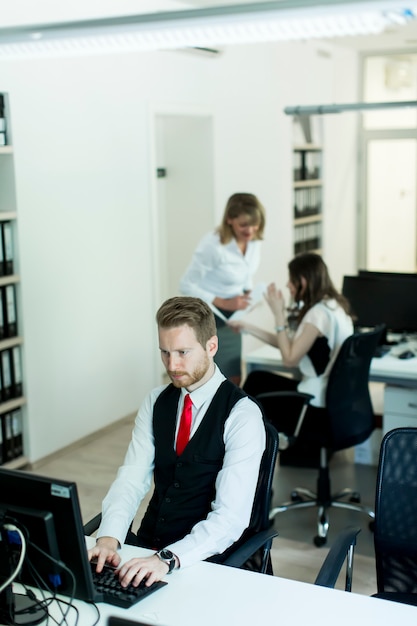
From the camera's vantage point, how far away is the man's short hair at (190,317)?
243cm

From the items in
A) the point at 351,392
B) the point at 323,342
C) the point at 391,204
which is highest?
the point at 391,204

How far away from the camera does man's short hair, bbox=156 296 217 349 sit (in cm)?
243

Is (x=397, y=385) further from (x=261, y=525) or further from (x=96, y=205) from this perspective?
(x=96, y=205)

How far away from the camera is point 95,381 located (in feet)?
17.8

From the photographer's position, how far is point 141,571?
2.04 m

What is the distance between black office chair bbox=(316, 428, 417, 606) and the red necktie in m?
0.59

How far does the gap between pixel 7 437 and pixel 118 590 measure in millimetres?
2871

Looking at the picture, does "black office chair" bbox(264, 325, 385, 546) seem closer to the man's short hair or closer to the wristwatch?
the man's short hair

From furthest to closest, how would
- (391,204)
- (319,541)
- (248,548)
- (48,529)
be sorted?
(391,204) < (319,541) < (248,548) < (48,529)

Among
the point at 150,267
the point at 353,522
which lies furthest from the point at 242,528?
the point at 150,267

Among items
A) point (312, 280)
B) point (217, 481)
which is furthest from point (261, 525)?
point (312, 280)

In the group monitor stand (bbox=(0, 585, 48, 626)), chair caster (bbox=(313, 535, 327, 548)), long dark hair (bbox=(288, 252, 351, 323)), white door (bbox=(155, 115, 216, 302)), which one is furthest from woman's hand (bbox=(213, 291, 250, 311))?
monitor stand (bbox=(0, 585, 48, 626))

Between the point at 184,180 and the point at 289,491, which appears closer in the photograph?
the point at 289,491

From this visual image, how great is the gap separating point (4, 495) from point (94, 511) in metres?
2.50
